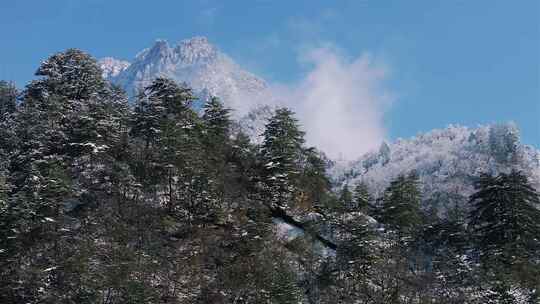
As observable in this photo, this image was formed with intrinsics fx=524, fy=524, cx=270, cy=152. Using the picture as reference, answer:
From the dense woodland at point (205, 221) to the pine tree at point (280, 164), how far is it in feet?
0.54

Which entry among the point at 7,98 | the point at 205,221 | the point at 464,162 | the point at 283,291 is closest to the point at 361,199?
the point at 205,221

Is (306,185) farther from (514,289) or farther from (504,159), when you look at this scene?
(504,159)

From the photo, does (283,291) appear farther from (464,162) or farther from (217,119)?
(464,162)

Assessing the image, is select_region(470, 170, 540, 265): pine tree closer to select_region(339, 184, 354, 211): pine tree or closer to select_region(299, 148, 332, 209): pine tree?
select_region(339, 184, 354, 211): pine tree

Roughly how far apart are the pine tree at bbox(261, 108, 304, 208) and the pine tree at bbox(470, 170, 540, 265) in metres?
17.4

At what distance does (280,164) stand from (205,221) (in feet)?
31.4

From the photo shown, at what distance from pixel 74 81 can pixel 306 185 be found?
28.7 meters

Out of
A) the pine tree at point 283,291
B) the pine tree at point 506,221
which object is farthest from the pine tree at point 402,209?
the pine tree at point 283,291

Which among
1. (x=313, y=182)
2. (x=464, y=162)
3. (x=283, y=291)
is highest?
(x=464, y=162)

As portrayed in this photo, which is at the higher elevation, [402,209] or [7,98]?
[7,98]

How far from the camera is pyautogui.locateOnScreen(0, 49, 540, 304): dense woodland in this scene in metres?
35.6

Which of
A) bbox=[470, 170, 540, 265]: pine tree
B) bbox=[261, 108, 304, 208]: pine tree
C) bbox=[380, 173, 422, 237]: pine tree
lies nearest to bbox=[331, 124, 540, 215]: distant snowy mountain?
bbox=[380, 173, 422, 237]: pine tree

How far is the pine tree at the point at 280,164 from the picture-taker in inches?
1967

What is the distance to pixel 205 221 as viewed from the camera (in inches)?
1774
